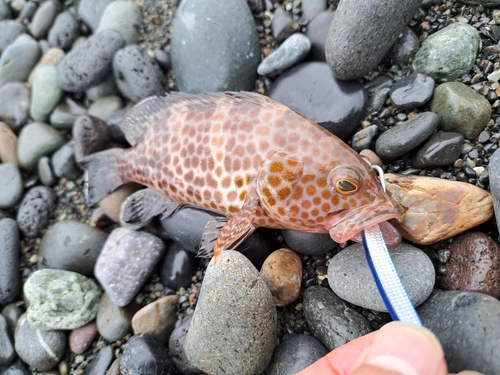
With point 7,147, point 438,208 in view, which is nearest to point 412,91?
point 438,208

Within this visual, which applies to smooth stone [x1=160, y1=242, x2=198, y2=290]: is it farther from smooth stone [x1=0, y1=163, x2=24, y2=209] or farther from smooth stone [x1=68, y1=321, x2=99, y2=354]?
smooth stone [x1=0, y1=163, x2=24, y2=209]

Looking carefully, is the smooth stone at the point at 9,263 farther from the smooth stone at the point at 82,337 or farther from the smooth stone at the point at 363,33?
the smooth stone at the point at 363,33

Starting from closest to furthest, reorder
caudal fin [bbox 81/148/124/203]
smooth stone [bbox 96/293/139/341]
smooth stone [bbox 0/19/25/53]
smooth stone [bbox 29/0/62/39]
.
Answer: smooth stone [bbox 96/293/139/341] < caudal fin [bbox 81/148/124/203] < smooth stone [bbox 29/0/62/39] < smooth stone [bbox 0/19/25/53]

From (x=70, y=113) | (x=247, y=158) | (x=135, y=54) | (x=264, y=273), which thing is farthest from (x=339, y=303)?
(x=70, y=113)

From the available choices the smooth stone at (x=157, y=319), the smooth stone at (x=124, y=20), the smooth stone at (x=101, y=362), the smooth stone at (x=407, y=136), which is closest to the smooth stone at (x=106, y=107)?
the smooth stone at (x=124, y=20)

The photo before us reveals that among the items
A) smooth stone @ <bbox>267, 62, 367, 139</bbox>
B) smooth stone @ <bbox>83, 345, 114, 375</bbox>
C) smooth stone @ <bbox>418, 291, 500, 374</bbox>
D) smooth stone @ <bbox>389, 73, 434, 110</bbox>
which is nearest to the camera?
smooth stone @ <bbox>418, 291, 500, 374</bbox>

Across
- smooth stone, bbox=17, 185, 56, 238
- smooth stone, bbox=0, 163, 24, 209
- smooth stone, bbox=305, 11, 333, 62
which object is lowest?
smooth stone, bbox=17, 185, 56, 238

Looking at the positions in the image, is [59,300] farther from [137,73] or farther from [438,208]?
[438,208]

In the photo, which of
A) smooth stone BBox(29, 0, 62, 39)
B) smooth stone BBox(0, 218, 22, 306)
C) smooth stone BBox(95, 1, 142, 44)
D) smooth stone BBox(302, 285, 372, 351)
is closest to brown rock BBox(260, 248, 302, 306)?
smooth stone BBox(302, 285, 372, 351)
